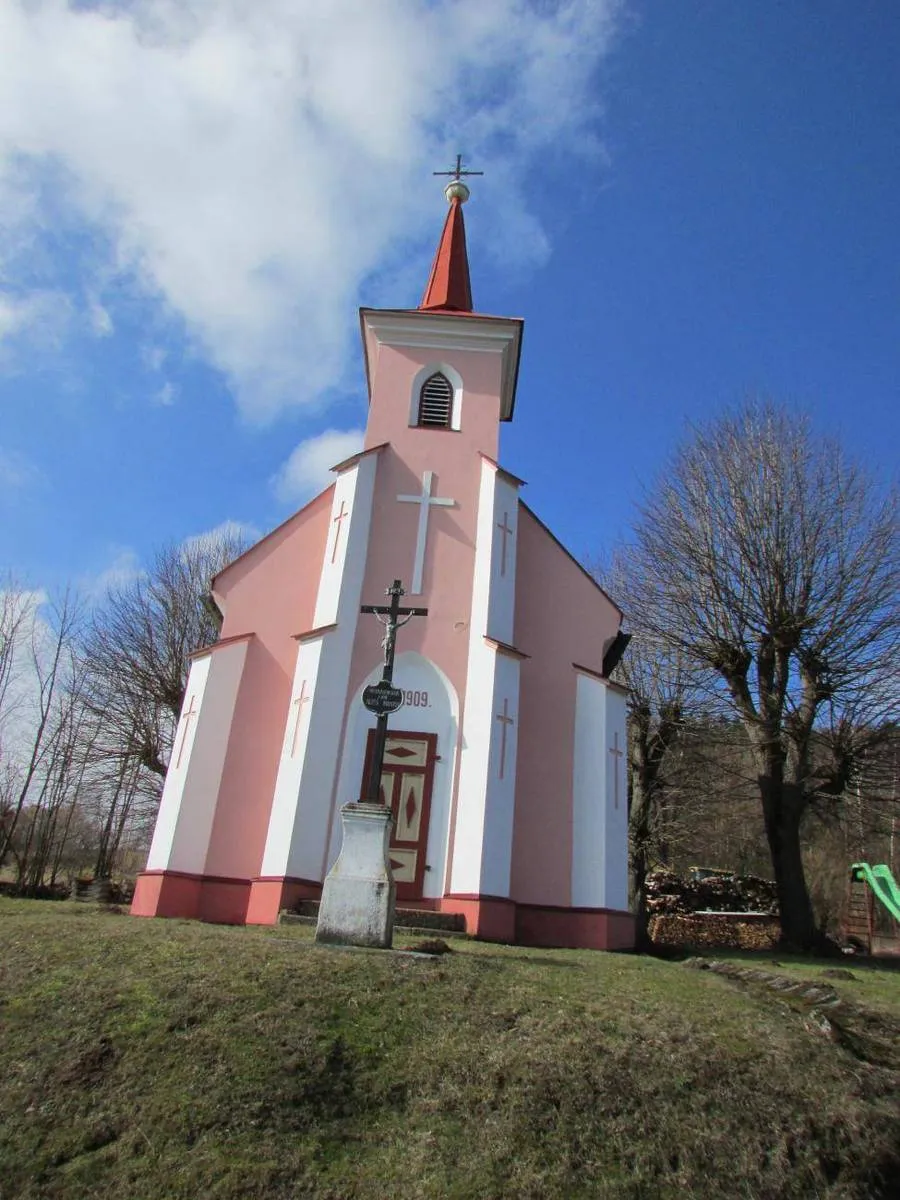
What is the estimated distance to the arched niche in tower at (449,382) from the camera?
55.8 ft

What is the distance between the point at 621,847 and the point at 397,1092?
892 cm

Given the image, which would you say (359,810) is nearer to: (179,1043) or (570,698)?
(179,1043)

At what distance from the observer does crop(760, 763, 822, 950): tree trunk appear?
17.8m

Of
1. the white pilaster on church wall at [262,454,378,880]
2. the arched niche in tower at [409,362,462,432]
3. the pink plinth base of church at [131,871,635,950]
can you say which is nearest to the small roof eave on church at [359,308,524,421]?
the arched niche in tower at [409,362,462,432]

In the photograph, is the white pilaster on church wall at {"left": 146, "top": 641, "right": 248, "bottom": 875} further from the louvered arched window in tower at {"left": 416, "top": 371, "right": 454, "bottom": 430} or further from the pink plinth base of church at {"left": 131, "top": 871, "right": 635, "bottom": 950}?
the louvered arched window in tower at {"left": 416, "top": 371, "right": 454, "bottom": 430}

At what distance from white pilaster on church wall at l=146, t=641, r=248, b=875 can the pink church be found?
3cm

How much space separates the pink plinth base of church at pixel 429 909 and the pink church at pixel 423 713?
30 millimetres

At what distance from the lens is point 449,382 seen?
17562mm

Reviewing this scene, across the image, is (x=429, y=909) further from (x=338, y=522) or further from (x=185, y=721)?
(x=338, y=522)

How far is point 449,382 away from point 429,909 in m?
10.0

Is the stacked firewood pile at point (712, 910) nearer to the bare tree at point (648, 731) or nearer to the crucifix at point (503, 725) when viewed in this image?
the bare tree at point (648, 731)

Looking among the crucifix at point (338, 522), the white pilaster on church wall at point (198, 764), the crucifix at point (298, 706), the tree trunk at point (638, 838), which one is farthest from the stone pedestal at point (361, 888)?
the tree trunk at point (638, 838)

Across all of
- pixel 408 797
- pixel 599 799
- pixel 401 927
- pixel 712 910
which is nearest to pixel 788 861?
pixel 599 799

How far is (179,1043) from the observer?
5.87 meters
